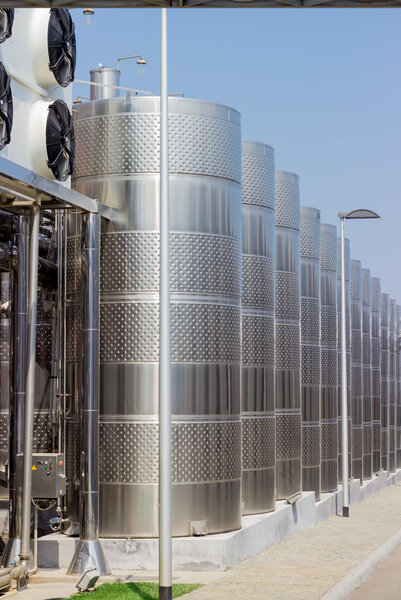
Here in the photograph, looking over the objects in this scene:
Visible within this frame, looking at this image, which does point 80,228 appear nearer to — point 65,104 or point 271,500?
point 65,104

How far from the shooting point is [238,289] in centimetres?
2362

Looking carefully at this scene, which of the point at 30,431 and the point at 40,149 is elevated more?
the point at 40,149

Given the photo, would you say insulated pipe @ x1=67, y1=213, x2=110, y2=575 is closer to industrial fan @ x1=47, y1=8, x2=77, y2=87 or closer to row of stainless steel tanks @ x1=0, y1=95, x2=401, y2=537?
row of stainless steel tanks @ x1=0, y1=95, x2=401, y2=537

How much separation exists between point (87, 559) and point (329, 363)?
1921 cm

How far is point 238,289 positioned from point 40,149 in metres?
5.47

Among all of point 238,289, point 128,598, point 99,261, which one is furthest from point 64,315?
point 128,598

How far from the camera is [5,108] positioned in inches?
723

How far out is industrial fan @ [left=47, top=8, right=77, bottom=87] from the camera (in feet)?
68.1

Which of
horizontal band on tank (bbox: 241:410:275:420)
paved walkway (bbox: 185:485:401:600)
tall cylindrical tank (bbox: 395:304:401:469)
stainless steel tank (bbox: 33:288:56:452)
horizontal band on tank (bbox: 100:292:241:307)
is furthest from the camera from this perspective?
tall cylindrical tank (bbox: 395:304:401:469)

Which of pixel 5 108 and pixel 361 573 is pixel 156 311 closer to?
pixel 5 108

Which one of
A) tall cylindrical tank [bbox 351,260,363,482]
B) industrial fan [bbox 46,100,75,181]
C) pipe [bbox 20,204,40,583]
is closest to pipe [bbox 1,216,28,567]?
pipe [bbox 20,204,40,583]

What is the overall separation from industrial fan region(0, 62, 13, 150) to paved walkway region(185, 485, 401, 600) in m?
8.06

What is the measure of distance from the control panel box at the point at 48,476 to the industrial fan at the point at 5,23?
7341 millimetres

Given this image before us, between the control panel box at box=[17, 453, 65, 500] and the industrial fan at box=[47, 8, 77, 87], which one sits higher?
the industrial fan at box=[47, 8, 77, 87]
